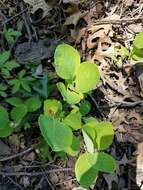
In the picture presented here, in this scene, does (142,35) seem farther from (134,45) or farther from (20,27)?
(20,27)

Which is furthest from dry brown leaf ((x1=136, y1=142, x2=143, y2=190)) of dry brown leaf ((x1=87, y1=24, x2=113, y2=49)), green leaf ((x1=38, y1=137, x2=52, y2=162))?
dry brown leaf ((x1=87, y1=24, x2=113, y2=49))

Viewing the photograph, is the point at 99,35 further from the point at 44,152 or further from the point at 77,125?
the point at 44,152

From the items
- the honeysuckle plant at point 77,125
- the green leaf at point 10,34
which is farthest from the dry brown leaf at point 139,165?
the green leaf at point 10,34

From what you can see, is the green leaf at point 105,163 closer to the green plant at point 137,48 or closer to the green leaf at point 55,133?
the green leaf at point 55,133

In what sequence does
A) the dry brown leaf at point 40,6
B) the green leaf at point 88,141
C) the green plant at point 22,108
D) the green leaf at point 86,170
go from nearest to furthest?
the green leaf at point 86,170, the green leaf at point 88,141, the green plant at point 22,108, the dry brown leaf at point 40,6

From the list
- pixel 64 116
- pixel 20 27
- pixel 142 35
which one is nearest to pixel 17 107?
pixel 64 116

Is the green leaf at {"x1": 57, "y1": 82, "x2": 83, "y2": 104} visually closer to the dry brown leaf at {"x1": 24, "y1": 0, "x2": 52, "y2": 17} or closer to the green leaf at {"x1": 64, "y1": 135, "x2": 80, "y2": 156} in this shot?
the green leaf at {"x1": 64, "y1": 135, "x2": 80, "y2": 156}
